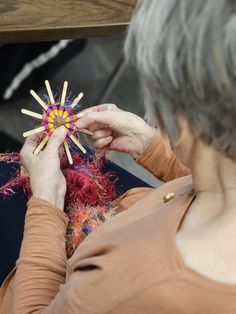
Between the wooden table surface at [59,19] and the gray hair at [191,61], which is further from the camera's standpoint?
the wooden table surface at [59,19]

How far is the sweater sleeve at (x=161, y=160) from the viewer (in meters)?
1.15

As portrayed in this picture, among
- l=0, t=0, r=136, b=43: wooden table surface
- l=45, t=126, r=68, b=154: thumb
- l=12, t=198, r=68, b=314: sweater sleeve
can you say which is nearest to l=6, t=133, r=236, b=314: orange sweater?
l=12, t=198, r=68, b=314: sweater sleeve

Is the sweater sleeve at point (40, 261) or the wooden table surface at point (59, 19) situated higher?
the wooden table surface at point (59, 19)

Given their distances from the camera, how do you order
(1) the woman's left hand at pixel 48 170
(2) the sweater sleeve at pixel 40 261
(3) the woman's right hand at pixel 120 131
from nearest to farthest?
(2) the sweater sleeve at pixel 40 261
(1) the woman's left hand at pixel 48 170
(3) the woman's right hand at pixel 120 131

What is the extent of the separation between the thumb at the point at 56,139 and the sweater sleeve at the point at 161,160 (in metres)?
0.17

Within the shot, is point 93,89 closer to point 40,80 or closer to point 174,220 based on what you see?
point 40,80

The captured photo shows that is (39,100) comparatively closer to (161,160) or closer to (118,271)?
(161,160)

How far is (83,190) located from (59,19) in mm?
394

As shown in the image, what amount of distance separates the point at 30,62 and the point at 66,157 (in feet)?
3.83

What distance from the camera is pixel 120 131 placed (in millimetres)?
1168

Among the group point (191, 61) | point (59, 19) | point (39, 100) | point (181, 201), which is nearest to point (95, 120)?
point (39, 100)

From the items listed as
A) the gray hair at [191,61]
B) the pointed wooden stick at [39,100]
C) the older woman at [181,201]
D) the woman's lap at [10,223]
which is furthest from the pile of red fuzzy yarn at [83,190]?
the gray hair at [191,61]

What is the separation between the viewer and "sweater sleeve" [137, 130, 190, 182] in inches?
45.2

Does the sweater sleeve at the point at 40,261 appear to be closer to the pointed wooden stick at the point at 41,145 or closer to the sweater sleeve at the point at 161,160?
the pointed wooden stick at the point at 41,145
